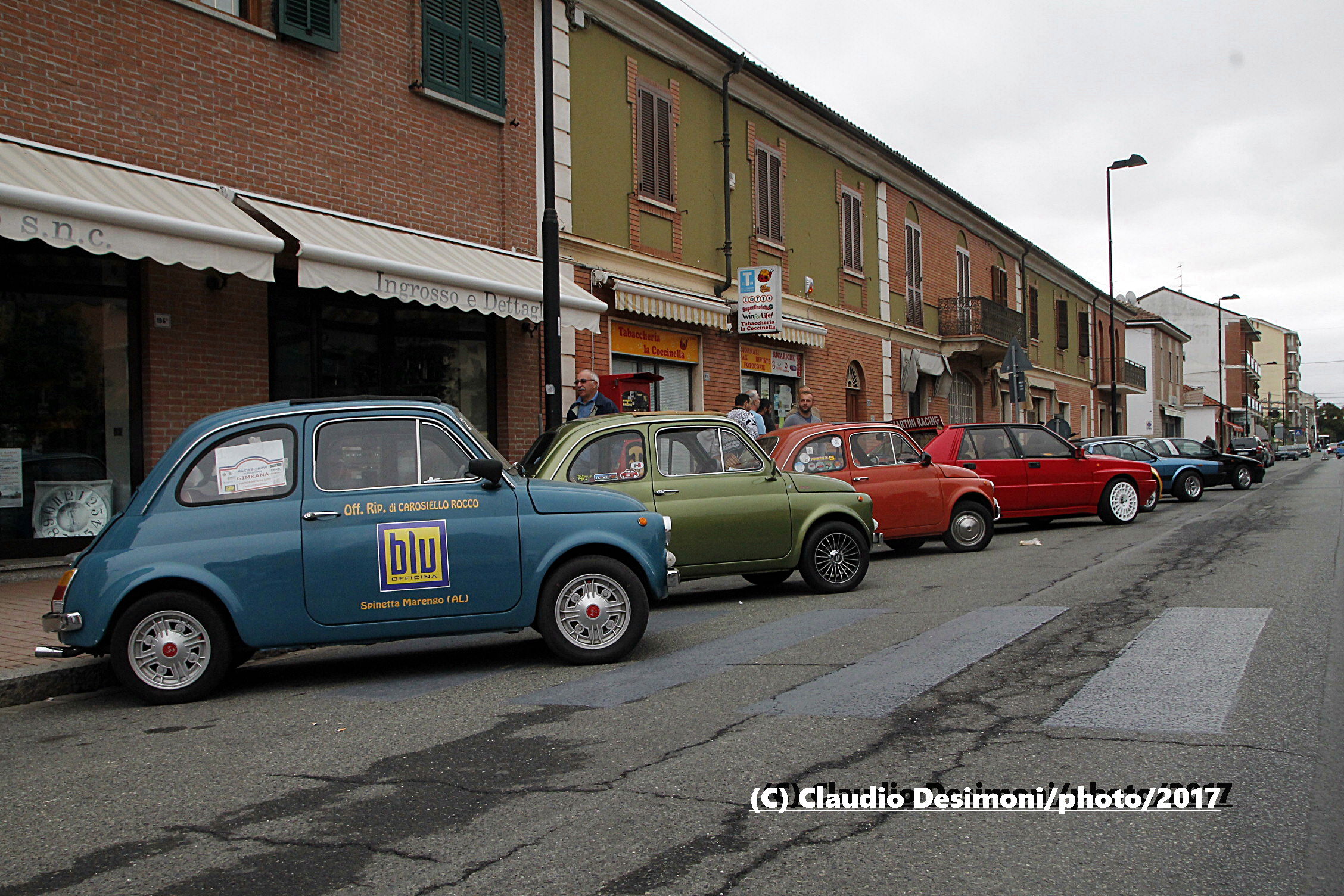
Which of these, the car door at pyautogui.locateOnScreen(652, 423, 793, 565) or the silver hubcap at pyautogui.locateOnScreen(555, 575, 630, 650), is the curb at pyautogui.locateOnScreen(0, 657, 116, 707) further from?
the car door at pyautogui.locateOnScreen(652, 423, 793, 565)

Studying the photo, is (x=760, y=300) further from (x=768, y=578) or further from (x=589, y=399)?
(x=768, y=578)

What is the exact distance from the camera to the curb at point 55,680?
6.29 meters

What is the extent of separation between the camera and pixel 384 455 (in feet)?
A: 21.5

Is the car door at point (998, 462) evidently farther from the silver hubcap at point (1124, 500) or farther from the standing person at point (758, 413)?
the standing person at point (758, 413)

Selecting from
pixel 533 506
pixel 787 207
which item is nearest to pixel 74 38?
pixel 533 506

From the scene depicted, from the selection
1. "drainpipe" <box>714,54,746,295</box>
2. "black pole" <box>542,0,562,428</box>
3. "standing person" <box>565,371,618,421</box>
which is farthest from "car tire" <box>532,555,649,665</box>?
"drainpipe" <box>714,54,746,295</box>

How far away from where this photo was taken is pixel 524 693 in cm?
598

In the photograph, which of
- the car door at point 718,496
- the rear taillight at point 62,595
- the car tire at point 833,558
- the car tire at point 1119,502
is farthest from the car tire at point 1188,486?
the rear taillight at point 62,595

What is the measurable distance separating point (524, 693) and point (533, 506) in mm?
1191

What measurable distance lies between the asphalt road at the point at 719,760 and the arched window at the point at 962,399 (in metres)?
25.0

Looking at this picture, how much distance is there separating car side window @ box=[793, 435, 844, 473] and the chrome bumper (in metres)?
7.32

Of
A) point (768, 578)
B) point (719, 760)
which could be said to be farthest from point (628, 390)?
point (719, 760)

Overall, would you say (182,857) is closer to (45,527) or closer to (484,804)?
(484,804)

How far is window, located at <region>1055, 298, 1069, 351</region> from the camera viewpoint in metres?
44.9
